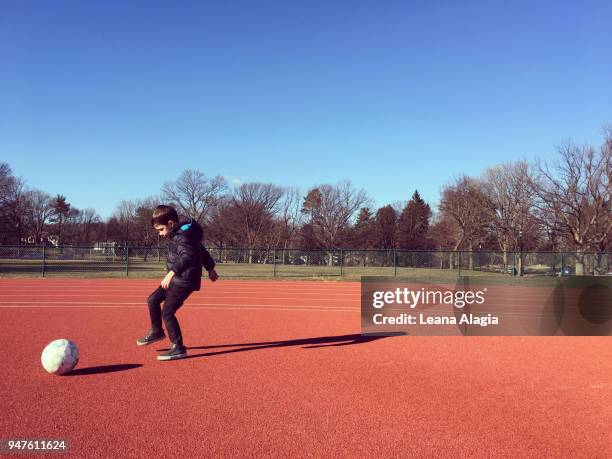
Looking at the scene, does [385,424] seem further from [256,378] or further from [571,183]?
[571,183]

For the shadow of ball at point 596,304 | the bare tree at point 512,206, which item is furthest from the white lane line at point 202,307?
the bare tree at point 512,206

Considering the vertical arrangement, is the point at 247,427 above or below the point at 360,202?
below

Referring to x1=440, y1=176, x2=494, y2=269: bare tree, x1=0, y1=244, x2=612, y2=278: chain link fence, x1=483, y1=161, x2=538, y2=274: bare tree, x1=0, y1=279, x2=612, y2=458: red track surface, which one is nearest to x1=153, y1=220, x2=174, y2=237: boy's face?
x1=0, y1=279, x2=612, y2=458: red track surface

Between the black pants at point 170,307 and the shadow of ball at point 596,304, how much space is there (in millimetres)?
9062

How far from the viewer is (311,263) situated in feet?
134

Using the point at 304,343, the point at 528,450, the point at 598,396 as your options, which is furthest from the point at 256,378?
the point at 598,396

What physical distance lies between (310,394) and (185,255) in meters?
2.20

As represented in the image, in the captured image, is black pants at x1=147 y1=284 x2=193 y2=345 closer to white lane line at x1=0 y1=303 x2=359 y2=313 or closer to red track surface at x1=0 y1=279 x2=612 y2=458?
red track surface at x1=0 y1=279 x2=612 y2=458

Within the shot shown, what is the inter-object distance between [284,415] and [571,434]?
2351mm

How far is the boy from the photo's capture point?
18.9ft

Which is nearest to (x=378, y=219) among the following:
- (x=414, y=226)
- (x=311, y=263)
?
(x=414, y=226)

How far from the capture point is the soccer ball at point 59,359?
529cm

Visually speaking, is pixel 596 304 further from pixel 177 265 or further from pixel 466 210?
pixel 466 210

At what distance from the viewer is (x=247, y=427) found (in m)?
3.90
